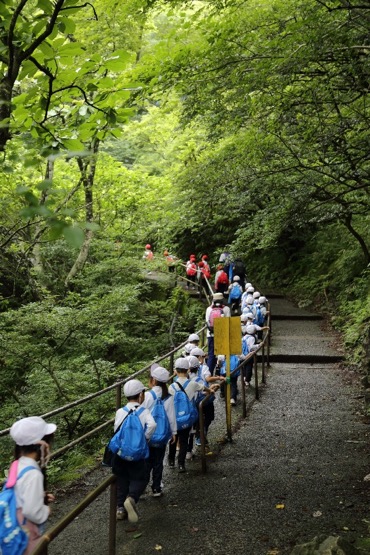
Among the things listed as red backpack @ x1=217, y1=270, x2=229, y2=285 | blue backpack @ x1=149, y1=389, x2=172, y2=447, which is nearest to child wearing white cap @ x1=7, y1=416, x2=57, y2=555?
blue backpack @ x1=149, y1=389, x2=172, y2=447

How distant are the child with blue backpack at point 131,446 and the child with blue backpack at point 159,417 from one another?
0.44m

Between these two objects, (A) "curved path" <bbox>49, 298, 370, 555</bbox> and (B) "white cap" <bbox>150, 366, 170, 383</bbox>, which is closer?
(A) "curved path" <bbox>49, 298, 370, 555</bbox>

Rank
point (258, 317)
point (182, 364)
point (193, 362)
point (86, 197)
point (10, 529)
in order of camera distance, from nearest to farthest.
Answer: point (10, 529) < point (182, 364) < point (193, 362) < point (258, 317) < point (86, 197)

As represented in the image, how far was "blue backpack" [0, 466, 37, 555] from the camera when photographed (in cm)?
309

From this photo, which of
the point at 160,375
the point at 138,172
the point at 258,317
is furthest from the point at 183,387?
the point at 138,172

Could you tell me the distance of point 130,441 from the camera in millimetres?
5066

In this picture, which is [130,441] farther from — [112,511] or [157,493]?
[157,493]

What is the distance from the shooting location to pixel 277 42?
6688 millimetres

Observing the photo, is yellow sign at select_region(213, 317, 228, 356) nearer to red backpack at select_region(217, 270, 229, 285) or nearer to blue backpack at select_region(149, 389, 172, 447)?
blue backpack at select_region(149, 389, 172, 447)

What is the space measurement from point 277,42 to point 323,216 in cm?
622

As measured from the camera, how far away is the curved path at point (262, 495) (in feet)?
16.9

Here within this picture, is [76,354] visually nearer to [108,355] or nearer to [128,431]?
[108,355]

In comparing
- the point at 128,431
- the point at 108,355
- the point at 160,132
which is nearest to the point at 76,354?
the point at 108,355

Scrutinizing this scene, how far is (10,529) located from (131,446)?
2.04m
